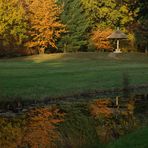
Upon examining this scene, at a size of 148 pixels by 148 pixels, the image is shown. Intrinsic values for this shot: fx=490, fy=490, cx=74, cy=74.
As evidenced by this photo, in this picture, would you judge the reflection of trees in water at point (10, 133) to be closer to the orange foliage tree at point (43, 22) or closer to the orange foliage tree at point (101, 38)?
the orange foliage tree at point (43, 22)

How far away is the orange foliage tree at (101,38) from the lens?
236 ft

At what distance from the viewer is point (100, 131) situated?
49.3ft

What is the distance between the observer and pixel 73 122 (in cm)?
1791

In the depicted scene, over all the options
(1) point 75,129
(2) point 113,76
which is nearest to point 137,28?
(2) point 113,76

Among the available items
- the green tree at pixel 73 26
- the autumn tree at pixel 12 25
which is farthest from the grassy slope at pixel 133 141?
the green tree at pixel 73 26

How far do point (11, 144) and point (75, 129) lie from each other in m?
2.25

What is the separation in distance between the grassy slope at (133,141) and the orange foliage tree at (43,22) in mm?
53462

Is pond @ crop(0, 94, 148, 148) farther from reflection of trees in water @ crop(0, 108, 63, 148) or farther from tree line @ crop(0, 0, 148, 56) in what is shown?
tree line @ crop(0, 0, 148, 56)

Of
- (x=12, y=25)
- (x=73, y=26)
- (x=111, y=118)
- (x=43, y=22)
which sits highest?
(x=43, y=22)

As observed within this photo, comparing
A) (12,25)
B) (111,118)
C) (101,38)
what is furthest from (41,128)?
(101,38)

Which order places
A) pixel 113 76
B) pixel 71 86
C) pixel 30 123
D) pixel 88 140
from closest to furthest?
pixel 88 140 < pixel 30 123 < pixel 71 86 < pixel 113 76

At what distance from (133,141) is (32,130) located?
16.7 ft

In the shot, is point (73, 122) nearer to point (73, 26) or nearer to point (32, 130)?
point (32, 130)

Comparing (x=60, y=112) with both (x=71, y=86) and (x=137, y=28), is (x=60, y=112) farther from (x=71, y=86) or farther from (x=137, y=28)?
(x=137, y=28)
